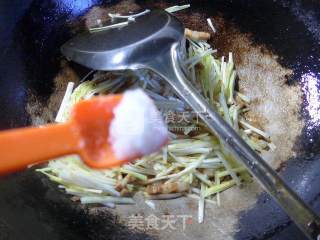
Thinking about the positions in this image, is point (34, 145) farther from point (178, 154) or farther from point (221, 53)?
point (221, 53)

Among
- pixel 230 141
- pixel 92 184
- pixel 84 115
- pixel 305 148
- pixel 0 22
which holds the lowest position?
pixel 92 184

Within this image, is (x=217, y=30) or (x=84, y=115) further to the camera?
(x=217, y=30)

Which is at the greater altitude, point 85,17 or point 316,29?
point 316,29

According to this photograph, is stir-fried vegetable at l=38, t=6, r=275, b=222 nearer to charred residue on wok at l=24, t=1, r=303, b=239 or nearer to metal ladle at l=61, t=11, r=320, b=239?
charred residue on wok at l=24, t=1, r=303, b=239

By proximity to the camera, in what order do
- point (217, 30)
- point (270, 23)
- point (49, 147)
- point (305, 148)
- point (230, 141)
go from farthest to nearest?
point (217, 30), point (270, 23), point (305, 148), point (230, 141), point (49, 147)

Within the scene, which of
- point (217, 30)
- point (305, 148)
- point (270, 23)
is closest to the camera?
point (305, 148)

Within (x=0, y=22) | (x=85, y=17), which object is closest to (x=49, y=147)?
(x=0, y=22)

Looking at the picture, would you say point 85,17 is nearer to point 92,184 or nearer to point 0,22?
point 0,22
